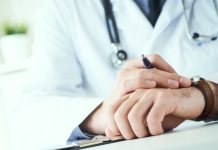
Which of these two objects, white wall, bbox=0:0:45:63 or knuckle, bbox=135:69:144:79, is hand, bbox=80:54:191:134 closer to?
knuckle, bbox=135:69:144:79

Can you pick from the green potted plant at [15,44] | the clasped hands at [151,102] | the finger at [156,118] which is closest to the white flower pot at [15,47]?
the green potted plant at [15,44]

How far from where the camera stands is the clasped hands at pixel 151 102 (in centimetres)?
58

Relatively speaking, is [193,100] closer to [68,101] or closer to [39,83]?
[68,101]

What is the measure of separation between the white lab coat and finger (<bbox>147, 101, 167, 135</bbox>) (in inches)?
12.2

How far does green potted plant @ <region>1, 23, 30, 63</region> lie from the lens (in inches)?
71.1

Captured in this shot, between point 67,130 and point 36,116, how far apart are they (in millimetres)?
154

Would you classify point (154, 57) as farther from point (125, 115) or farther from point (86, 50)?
point (86, 50)

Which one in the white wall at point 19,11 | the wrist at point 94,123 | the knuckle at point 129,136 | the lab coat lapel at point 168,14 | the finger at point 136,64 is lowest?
the wrist at point 94,123

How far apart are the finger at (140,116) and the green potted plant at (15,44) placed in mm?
1315

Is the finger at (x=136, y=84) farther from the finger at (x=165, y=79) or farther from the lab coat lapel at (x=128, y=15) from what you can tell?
the lab coat lapel at (x=128, y=15)

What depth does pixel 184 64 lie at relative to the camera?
0.96m

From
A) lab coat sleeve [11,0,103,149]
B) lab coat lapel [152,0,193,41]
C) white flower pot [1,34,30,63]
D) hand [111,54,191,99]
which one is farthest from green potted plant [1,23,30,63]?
hand [111,54,191,99]

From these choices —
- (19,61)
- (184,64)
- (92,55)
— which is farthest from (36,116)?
(19,61)

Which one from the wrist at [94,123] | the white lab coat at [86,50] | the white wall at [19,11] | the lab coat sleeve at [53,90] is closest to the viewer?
the wrist at [94,123]
